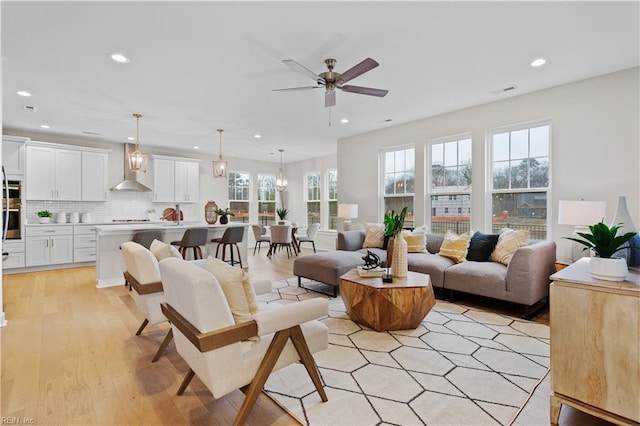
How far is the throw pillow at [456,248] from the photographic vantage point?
4332mm

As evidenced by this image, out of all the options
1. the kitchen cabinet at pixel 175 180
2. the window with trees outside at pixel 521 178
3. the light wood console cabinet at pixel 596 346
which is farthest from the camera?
the kitchen cabinet at pixel 175 180

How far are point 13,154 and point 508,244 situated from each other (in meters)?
8.36

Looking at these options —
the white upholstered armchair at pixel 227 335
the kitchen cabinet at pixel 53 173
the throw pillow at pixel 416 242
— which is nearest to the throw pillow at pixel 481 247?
the throw pillow at pixel 416 242

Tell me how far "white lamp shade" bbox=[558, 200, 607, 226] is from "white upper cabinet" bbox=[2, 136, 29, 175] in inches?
336

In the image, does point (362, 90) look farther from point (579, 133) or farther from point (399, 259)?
point (579, 133)

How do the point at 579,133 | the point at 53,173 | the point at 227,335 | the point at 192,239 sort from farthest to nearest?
the point at 53,173
the point at 192,239
the point at 579,133
the point at 227,335

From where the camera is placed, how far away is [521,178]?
4621mm

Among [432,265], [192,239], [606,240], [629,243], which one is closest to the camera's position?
[606,240]

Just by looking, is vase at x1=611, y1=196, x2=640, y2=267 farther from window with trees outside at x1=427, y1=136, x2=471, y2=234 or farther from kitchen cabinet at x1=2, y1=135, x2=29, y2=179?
kitchen cabinet at x1=2, y1=135, x2=29, y2=179

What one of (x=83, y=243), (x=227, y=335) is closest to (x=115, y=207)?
(x=83, y=243)

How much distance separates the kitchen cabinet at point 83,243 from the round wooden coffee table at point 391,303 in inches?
240

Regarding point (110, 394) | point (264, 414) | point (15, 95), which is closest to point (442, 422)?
point (264, 414)

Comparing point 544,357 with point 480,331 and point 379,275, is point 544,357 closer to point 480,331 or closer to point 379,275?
point 480,331

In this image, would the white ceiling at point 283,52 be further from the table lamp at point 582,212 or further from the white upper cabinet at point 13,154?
the table lamp at point 582,212
